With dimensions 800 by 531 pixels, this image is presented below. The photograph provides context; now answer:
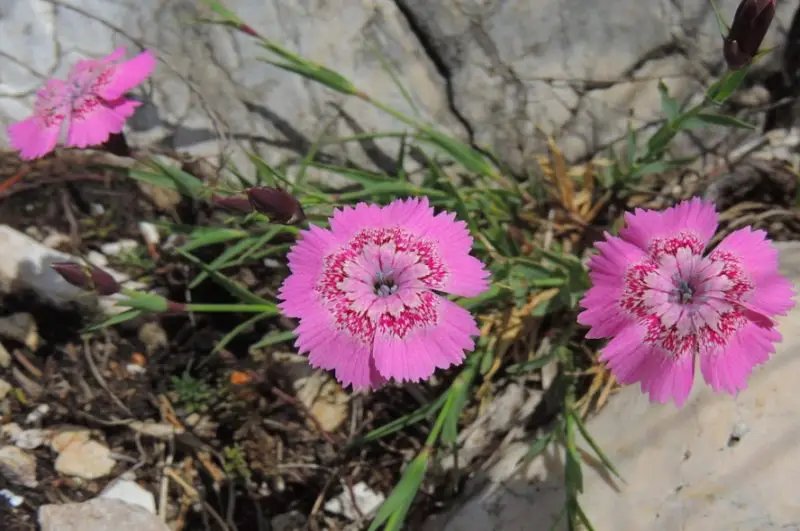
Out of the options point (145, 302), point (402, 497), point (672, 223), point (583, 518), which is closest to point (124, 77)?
point (145, 302)

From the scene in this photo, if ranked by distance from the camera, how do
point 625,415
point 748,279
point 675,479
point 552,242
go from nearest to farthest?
point 748,279 < point 675,479 < point 625,415 < point 552,242

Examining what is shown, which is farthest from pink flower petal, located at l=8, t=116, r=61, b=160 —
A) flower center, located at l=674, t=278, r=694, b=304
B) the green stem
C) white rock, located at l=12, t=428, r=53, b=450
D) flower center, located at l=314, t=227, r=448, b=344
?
flower center, located at l=674, t=278, r=694, b=304

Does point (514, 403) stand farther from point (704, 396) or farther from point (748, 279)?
point (748, 279)

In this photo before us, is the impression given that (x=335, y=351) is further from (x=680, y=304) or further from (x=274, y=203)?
(x=680, y=304)

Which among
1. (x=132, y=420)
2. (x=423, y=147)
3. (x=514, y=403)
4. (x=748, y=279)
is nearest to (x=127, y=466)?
(x=132, y=420)

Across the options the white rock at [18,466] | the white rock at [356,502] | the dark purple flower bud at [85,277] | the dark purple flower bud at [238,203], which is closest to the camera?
the dark purple flower bud at [238,203]

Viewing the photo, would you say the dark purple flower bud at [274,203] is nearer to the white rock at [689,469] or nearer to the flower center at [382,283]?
the flower center at [382,283]

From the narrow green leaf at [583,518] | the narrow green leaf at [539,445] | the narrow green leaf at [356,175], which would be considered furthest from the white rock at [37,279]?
the narrow green leaf at [583,518]
